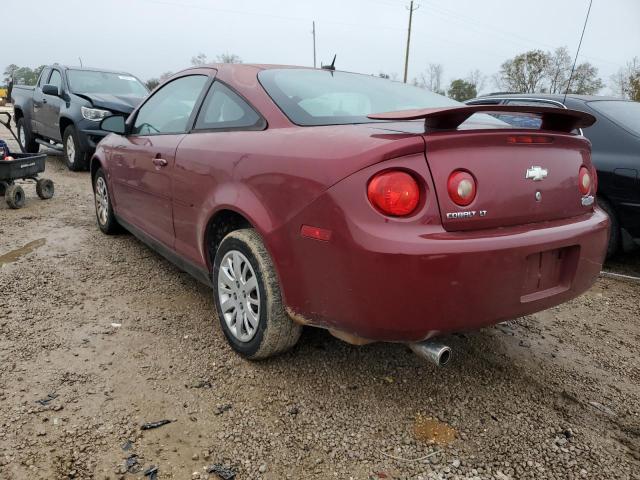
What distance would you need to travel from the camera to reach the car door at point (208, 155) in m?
2.47

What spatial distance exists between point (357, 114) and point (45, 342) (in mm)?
2083

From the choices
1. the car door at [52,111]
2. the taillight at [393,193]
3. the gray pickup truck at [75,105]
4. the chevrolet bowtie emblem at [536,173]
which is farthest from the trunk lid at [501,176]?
the car door at [52,111]

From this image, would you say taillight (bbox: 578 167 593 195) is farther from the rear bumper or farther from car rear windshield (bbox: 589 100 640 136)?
car rear windshield (bbox: 589 100 640 136)

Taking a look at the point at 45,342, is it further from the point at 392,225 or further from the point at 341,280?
the point at 392,225

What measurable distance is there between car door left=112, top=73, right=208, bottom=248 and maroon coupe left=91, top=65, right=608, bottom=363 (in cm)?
27

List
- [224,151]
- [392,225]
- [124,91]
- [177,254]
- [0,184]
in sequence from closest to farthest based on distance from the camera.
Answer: [392,225] < [224,151] < [177,254] < [0,184] < [124,91]

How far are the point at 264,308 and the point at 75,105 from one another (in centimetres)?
→ 718

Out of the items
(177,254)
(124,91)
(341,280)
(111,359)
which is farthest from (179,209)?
(124,91)

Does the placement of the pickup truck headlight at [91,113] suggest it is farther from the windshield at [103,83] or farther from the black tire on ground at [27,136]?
the black tire on ground at [27,136]

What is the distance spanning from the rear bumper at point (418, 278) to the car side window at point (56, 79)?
850cm

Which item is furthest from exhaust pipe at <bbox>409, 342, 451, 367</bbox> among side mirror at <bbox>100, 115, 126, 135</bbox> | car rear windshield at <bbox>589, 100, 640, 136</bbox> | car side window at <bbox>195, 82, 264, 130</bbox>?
car rear windshield at <bbox>589, 100, 640, 136</bbox>

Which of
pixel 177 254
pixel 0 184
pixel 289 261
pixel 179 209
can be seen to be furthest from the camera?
pixel 0 184

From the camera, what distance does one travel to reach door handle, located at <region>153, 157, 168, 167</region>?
3119mm

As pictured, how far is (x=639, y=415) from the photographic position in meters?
2.28
